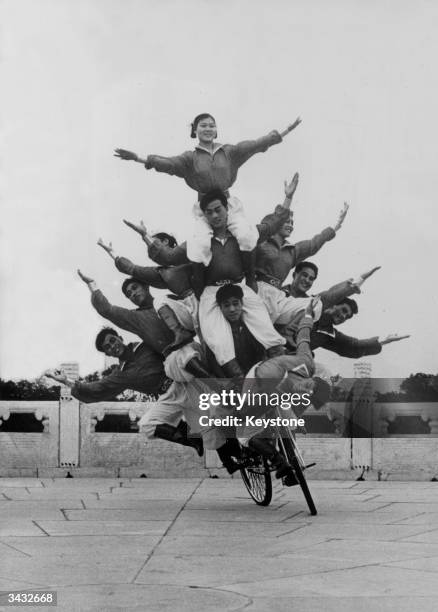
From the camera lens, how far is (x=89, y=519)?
6.66m

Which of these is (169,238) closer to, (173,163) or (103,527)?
(173,163)

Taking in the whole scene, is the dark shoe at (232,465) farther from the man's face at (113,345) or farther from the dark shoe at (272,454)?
the man's face at (113,345)

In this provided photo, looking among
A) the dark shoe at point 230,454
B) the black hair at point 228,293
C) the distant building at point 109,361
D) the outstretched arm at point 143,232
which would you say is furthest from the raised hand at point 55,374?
the dark shoe at point 230,454

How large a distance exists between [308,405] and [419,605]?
17.2 ft

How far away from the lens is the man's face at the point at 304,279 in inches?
363

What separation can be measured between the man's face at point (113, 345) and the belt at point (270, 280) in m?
1.27

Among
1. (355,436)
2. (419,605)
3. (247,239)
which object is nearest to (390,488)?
(355,436)

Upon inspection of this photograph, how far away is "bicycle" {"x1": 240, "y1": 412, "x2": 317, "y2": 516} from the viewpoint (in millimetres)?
6566

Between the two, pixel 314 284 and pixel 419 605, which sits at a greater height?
pixel 314 284

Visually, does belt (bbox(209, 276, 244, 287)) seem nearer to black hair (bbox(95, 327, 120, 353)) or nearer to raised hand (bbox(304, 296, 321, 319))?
raised hand (bbox(304, 296, 321, 319))

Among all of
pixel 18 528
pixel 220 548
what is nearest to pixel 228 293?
pixel 18 528

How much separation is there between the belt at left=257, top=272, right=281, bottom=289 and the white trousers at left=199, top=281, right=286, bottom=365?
16 cm

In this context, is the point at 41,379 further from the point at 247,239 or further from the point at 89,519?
the point at 89,519

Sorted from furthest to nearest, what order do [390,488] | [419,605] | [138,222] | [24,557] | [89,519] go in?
[138,222] → [390,488] → [89,519] → [24,557] → [419,605]
